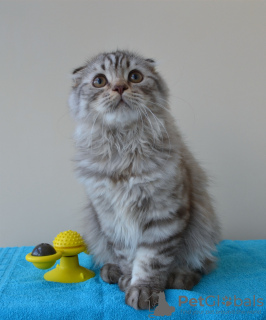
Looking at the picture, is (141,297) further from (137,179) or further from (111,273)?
(137,179)

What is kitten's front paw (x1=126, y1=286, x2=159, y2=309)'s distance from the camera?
3.56ft

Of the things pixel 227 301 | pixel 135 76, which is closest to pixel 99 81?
pixel 135 76

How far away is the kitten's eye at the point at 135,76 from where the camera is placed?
1.32m

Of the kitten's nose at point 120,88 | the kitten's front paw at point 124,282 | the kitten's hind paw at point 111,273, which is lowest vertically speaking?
the kitten's hind paw at point 111,273

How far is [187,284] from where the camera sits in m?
1.27

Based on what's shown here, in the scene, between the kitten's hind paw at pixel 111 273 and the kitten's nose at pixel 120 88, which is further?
the kitten's hind paw at pixel 111 273

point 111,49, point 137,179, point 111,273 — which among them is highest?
point 111,49

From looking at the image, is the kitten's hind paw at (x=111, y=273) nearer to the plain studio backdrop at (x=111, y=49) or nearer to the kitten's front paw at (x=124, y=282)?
the kitten's front paw at (x=124, y=282)

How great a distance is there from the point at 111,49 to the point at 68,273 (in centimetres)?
142

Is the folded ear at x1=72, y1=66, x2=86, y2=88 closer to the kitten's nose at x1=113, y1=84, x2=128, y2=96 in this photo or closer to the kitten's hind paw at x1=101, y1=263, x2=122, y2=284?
the kitten's nose at x1=113, y1=84, x2=128, y2=96

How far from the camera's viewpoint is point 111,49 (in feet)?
6.78

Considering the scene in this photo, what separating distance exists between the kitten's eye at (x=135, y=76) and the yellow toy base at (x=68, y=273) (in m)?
0.82

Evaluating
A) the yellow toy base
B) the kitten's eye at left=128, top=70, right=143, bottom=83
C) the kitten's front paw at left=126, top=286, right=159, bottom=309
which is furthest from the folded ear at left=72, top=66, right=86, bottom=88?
the kitten's front paw at left=126, top=286, right=159, bottom=309

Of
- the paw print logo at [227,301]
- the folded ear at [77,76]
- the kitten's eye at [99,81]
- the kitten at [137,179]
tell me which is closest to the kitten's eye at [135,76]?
the kitten at [137,179]
